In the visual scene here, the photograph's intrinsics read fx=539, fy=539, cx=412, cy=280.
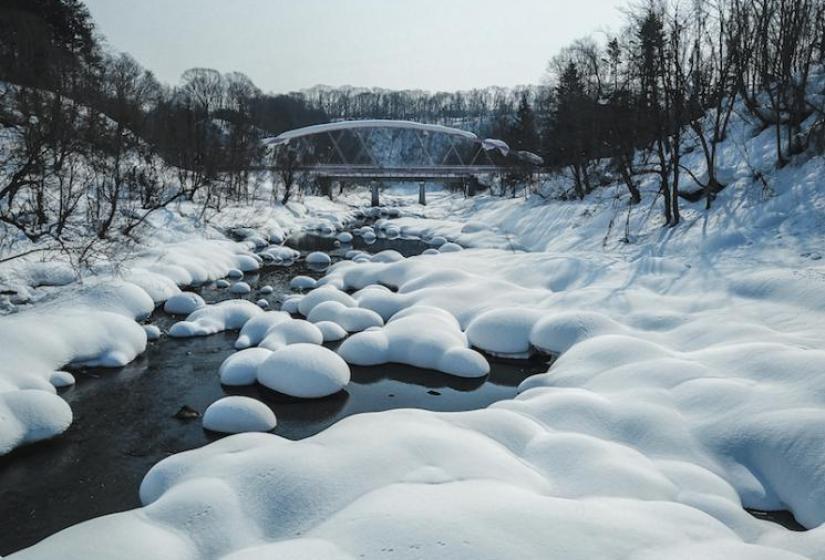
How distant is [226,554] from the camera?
16.8 feet

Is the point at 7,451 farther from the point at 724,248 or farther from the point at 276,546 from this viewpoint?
the point at 724,248

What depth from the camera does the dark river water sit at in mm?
7117

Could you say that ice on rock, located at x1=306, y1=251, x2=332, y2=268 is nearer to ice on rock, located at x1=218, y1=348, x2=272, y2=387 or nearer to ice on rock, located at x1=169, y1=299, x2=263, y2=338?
ice on rock, located at x1=169, y1=299, x2=263, y2=338

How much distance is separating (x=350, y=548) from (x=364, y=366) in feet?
24.7

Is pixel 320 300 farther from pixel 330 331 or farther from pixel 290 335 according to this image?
pixel 290 335

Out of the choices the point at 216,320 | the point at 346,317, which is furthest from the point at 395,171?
Answer: the point at 216,320

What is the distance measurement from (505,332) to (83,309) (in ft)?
33.7

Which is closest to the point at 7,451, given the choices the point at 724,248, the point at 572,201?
the point at 724,248

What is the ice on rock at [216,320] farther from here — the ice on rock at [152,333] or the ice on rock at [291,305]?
the ice on rock at [291,305]

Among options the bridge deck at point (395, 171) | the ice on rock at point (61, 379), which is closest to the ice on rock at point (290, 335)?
the ice on rock at point (61, 379)

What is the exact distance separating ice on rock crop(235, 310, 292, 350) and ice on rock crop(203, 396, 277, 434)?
389 centimetres

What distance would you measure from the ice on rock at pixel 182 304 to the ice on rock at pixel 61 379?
510 cm

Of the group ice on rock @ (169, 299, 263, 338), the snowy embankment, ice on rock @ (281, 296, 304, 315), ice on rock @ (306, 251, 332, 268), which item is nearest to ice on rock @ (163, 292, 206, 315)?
the snowy embankment

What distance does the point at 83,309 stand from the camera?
13086 mm
